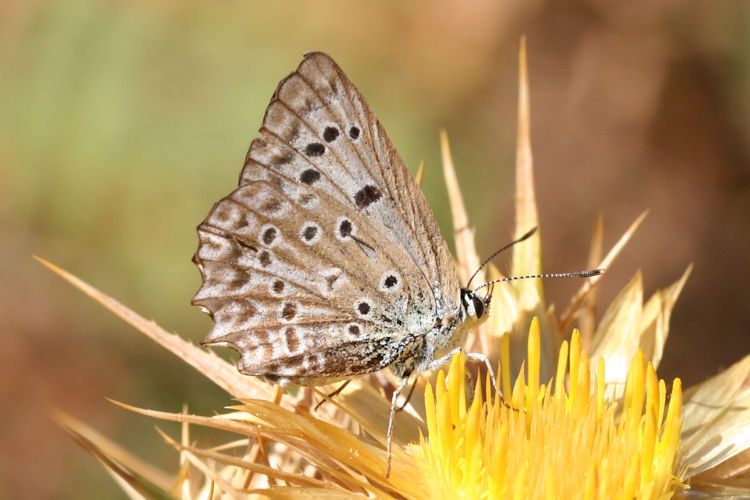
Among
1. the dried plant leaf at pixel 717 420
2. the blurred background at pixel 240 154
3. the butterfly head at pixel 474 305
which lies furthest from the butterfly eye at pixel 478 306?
the blurred background at pixel 240 154

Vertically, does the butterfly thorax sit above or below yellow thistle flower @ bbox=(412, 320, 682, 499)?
above

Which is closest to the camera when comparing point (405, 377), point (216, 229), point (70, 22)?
point (216, 229)

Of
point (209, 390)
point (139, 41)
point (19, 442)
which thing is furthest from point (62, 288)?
point (139, 41)

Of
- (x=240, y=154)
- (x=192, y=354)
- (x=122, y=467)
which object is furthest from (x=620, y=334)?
(x=240, y=154)

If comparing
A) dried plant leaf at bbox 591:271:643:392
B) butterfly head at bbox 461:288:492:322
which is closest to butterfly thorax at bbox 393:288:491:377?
butterfly head at bbox 461:288:492:322

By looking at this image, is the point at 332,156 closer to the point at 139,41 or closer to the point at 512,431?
the point at 512,431

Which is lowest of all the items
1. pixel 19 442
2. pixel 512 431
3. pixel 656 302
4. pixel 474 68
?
pixel 19 442

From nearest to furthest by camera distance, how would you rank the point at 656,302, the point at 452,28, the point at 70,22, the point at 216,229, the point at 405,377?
1. the point at 216,229
2. the point at 405,377
3. the point at 656,302
4. the point at 70,22
5. the point at 452,28

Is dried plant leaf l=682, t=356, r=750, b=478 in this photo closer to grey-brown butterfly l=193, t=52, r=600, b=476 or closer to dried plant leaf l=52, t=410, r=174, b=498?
grey-brown butterfly l=193, t=52, r=600, b=476
